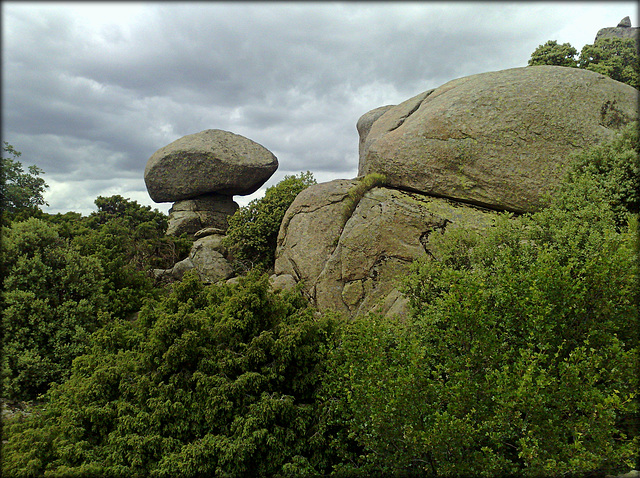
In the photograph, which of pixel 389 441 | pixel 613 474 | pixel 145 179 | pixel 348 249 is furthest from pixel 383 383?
pixel 145 179

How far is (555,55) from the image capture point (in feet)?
56.0

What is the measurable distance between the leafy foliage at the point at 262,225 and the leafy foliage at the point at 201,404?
9105mm

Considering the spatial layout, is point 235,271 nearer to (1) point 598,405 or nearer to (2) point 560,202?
(2) point 560,202

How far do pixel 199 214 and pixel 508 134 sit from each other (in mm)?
18826

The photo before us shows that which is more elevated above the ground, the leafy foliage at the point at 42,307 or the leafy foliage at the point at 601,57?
the leafy foliage at the point at 601,57

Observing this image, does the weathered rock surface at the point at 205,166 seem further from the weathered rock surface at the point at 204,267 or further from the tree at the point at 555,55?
the tree at the point at 555,55

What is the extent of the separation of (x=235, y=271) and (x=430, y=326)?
11.3 metres

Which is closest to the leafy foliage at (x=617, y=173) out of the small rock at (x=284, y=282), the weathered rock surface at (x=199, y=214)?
the small rock at (x=284, y=282)

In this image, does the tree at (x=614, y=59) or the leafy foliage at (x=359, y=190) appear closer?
the leafy foliage at (x=359, y=190)

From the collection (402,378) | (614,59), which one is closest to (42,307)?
(402,378)

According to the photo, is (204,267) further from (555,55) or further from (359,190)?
(555,55)

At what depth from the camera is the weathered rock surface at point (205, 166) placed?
24.1 m

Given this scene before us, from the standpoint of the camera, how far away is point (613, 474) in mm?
4980

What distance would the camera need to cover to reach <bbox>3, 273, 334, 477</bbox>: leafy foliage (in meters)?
5.84
